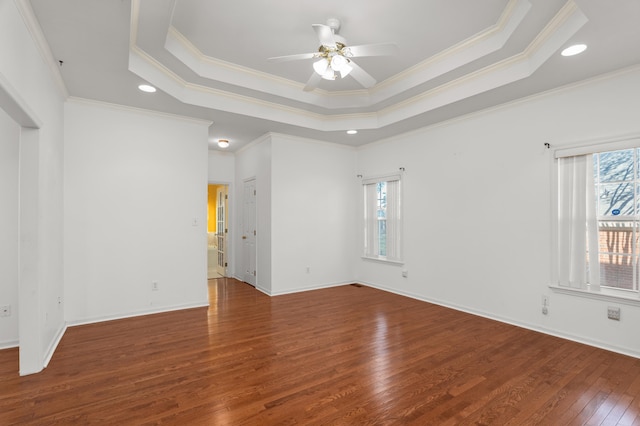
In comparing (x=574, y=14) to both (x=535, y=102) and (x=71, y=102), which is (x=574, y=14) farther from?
(x=71, y=102)

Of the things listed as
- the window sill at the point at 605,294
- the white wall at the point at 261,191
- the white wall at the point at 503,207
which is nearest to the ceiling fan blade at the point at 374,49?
the white wall at the point at 503,207

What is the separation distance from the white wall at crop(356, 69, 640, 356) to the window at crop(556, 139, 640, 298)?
0.15 metres

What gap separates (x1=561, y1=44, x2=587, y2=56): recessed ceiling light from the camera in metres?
2.72

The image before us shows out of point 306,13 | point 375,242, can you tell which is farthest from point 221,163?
point 306,13

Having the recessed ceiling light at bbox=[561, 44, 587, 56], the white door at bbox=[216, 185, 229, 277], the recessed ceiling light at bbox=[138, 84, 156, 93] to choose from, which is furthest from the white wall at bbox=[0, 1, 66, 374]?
the recessed ceiling light at bbox=[561, 44, 587, 56]

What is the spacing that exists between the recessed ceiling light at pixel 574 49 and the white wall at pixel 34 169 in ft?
13.8

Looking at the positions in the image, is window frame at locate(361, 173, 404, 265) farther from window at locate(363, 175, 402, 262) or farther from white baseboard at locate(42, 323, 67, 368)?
white baseboard at locate(42, 323, 67, 368)

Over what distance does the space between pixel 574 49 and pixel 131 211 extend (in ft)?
17.0

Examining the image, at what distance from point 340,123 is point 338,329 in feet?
10.6

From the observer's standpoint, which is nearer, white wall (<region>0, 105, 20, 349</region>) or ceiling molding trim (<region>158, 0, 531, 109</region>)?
ceiling molding trim (<region>158, 0, 531, 109</region>)

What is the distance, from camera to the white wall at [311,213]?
17.9 ft

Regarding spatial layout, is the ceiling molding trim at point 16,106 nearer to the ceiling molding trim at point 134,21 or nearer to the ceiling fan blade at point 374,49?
the ceiling molding trim at point 134,21

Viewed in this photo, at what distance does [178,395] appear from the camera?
2.37 m

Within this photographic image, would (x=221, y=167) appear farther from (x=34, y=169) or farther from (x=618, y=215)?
(x=618, y=215)
